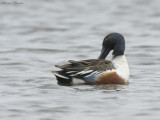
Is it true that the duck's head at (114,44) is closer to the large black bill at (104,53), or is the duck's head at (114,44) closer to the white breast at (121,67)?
the large black bill at (104,53)

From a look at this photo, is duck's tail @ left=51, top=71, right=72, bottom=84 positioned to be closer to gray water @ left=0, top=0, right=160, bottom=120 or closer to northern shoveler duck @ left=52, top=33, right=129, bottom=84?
northern shoveler duck @ left=52, top=33, right=129, bottom=84

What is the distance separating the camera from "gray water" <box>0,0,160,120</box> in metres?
10.2

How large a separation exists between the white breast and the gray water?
0.58ft

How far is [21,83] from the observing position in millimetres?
12117

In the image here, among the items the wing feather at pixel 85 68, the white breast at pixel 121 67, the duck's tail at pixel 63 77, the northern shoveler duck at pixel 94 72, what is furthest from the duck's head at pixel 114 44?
the duck's tail at pixel 63 77

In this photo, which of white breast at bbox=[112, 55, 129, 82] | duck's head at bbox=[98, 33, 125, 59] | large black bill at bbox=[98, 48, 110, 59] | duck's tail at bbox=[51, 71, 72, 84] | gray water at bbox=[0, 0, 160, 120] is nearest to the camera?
gray water at bbox=[0, 0, 160, 120]

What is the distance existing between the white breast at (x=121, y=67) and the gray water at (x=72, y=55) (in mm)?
177

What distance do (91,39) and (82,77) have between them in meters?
5.81

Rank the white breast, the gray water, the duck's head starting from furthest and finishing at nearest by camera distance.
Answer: the duck's head, the white breast, the gray water

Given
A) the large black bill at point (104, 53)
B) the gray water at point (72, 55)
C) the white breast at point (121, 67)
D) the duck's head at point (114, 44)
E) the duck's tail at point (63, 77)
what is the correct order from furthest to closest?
the large black bill at point (104, 53) → the duck's head at point (114, 44) → the white breast at point (121, 67) → the duck's tail at point (63, 77) → the gray water at point (72, 55)

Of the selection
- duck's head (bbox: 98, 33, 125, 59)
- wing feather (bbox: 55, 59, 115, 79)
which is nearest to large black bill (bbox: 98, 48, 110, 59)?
duck's head (bbox: 98, 33, 125, 59)

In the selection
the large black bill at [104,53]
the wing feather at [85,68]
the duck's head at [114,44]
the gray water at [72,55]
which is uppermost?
the duck's head at [114,44]

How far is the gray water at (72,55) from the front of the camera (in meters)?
10.2

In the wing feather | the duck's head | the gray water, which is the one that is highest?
the duck's head
